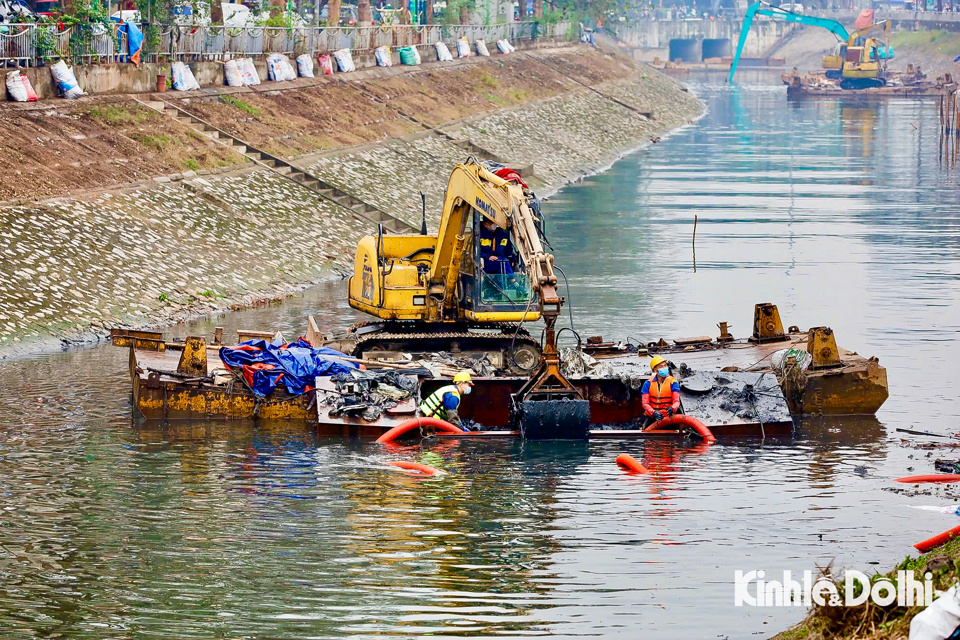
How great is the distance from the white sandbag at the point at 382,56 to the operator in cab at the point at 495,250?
171ft

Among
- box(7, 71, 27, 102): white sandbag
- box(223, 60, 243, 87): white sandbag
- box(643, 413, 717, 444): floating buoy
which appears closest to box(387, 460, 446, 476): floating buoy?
box(643, 413, 717, 444): floating buoy

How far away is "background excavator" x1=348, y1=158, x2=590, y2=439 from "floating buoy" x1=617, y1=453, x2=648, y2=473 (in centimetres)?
158

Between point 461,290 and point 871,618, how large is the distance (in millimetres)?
17294

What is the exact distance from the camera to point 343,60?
73.6 meters

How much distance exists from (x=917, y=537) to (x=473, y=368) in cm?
1108

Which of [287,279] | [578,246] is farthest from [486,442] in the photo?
[578,246]

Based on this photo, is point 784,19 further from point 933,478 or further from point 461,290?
point 933,478

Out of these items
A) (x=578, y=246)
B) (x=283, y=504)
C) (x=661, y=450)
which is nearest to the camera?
(x=283, y=504)

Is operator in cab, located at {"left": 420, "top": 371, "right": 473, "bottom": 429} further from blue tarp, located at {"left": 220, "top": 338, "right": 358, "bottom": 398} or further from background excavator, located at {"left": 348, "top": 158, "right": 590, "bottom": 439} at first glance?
blue tarp, located at {"left": 220, "top": 338, "right": 358, "bottom": 398}

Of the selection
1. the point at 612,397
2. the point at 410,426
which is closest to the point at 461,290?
the point at 612,397

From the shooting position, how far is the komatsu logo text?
2647 centimetres

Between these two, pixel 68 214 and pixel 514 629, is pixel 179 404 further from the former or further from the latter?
pixel 68 214

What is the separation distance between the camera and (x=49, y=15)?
179 ft

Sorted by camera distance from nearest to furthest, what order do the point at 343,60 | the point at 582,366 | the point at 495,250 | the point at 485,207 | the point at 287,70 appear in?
the point at 485,207 → the point at 495,250 → the point at 582,366 → the point at 287,70 → the point at 343,60
